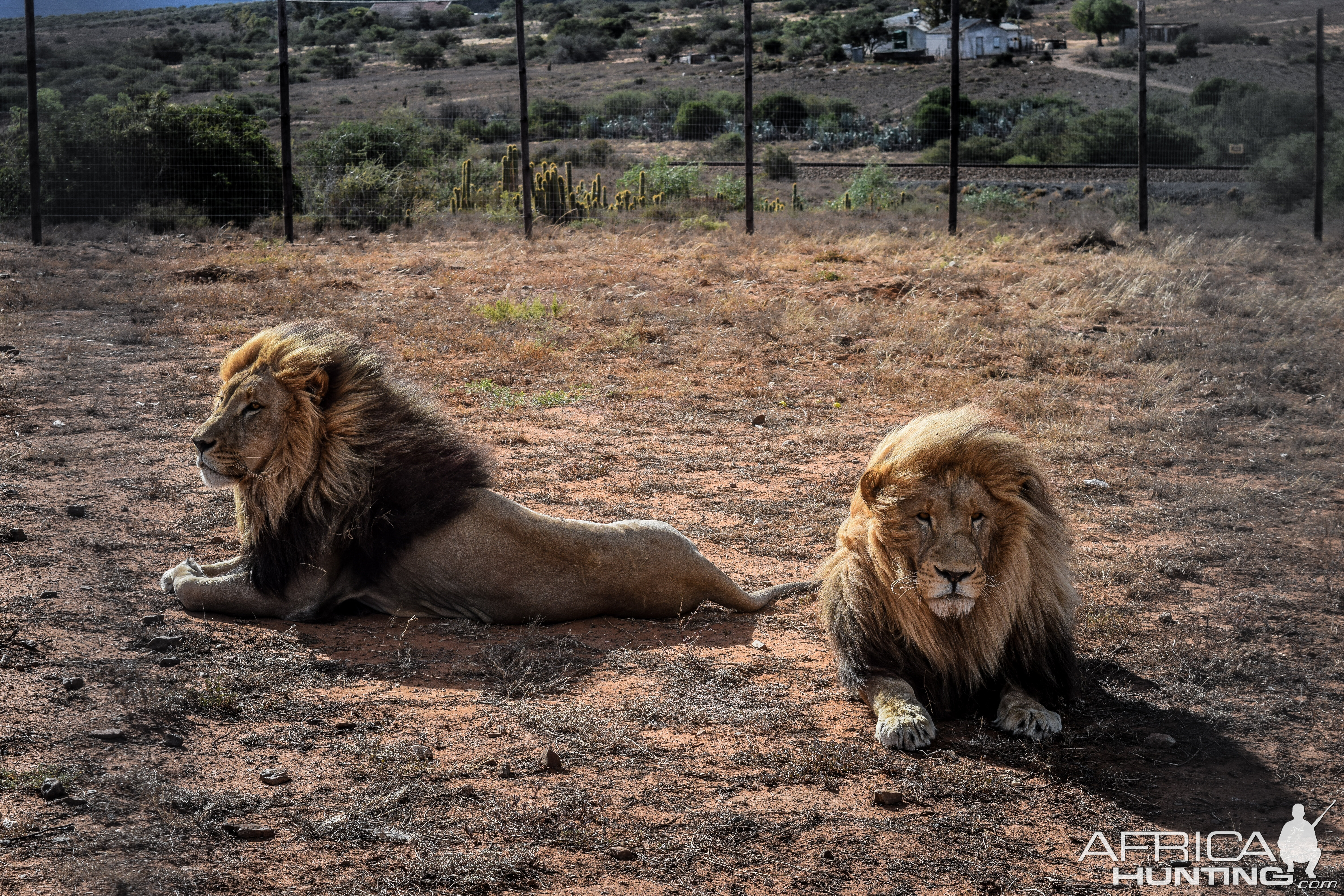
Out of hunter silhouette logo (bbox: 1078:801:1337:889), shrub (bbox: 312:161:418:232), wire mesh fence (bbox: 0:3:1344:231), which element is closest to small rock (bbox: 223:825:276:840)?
hunter silhouette logo (bbox: 1078:801:1337:889)

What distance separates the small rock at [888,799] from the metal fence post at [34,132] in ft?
54.6

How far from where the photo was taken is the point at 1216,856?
346 cm

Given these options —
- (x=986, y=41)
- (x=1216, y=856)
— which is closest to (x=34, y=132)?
(x=1216, y=856)

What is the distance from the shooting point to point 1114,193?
2606 cm

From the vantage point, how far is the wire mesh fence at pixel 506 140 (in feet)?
60.9

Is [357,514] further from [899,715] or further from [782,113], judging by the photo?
[782,113]

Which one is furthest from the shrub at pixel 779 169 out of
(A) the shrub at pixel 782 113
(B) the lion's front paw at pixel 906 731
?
(B) the lion's front paw at pixel 906 731

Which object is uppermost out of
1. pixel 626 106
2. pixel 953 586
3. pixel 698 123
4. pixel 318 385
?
pixel 626 106

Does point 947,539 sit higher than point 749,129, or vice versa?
point 749,129

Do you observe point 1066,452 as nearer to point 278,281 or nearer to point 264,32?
point 278,281

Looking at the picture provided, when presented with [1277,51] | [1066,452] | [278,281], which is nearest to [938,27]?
[1277,51]

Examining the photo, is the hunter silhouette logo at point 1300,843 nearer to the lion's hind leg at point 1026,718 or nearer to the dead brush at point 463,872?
the lion's hind leg at point 1026,718

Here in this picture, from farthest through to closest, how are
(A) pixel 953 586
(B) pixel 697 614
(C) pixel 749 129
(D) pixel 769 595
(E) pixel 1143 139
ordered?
(E) pixel 1143 139, (C) pixel 749 129, (D) pixel 769 595, (B) pixel 697 614, (A) pixel 953 586

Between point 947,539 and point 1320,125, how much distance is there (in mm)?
20127
